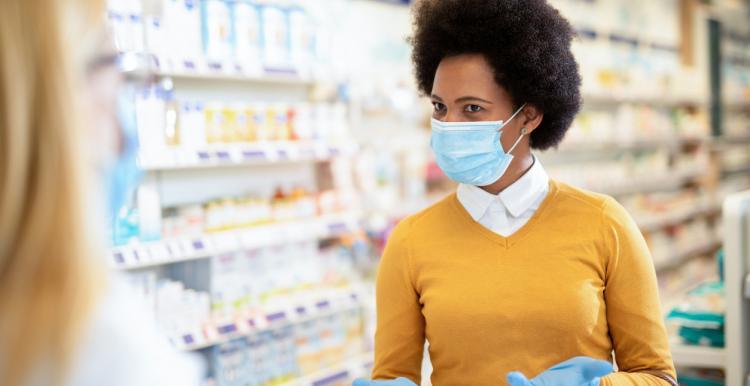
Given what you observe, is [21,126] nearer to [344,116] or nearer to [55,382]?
[55,382]

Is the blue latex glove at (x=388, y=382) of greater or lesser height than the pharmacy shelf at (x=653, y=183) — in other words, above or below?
above

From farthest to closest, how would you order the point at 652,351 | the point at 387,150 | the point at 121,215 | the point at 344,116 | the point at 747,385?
1. the point at 387,150
2. the point at 344,116
3. the point at 121,215
4. the point at 747,385
5. the point at 652,351

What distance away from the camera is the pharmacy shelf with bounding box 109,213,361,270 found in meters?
3.18

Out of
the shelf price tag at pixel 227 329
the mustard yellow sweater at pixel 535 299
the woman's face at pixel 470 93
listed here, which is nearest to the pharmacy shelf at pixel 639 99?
the shelf price tag at pixel 227 329

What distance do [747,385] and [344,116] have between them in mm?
2589

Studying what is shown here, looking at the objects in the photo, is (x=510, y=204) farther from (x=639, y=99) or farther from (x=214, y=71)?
(x=639, y=99)

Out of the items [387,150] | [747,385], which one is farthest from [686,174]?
[747,385]

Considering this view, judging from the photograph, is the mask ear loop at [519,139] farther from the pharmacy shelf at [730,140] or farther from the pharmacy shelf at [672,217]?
the pharmacy shelf at [730,140]

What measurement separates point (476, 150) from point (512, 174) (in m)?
0.13

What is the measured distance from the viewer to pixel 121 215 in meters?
3.20

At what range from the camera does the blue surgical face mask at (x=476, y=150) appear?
5.89 feet

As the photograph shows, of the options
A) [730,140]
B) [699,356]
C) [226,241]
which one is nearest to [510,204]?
[699,356]

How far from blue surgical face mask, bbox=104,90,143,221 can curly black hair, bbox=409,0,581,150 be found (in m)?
1.04

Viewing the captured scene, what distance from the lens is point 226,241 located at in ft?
11.6
